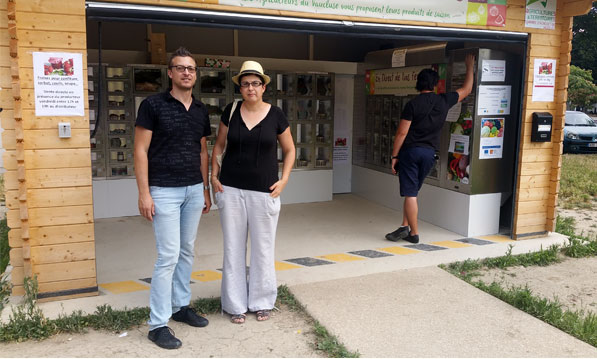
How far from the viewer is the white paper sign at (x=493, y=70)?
5926 mm

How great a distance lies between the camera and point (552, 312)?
4059 millimetres

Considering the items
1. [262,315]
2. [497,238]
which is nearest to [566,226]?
[497,238]

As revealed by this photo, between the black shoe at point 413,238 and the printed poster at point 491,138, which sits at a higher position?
the printed poster at point 491,138

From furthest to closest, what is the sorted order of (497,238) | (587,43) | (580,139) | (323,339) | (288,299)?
(587,43) → (580,139) → (497,238) → (288,299) → (323,339)

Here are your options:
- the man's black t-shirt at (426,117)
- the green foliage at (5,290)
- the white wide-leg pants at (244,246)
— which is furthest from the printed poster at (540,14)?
the green foliage at (5,290)

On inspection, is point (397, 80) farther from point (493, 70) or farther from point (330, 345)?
point (330, 345)

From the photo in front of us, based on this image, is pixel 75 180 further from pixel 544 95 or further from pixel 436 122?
pixel 544 95

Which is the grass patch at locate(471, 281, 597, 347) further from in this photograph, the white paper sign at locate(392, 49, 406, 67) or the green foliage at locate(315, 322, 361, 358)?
the white paper sign at locate(392, 49, 406, 67)

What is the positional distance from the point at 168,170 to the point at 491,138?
162 inches

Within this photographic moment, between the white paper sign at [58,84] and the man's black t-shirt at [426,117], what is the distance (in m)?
3.41

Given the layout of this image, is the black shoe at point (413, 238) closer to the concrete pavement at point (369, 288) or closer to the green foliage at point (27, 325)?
the concrete pavement at point (369, 288)

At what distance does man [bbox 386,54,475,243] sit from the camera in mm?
5766

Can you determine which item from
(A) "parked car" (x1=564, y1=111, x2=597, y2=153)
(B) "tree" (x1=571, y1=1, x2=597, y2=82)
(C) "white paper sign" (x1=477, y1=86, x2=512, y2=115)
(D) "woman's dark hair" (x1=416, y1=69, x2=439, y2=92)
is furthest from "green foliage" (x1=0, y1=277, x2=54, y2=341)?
(B) "tree" (x1=571, y1=1, x2=597, y2=82)

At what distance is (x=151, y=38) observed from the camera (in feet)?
23.3
